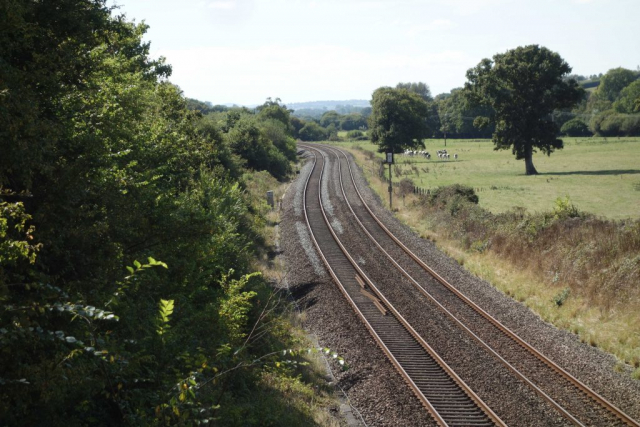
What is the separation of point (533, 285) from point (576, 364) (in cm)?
619

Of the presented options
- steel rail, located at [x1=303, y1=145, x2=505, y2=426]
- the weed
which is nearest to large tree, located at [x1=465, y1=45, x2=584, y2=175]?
steel rail, located at [x1=303, y1=145, x2=505, y2=426]

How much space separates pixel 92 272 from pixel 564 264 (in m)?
17.0

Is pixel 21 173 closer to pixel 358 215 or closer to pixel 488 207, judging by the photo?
pixel 358 215

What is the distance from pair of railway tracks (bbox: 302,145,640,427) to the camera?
11211 mm

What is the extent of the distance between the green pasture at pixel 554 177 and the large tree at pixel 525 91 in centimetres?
461

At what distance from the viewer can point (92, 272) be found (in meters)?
7.41

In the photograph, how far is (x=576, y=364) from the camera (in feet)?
43.8

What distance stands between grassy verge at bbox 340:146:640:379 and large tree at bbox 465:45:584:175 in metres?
29.8

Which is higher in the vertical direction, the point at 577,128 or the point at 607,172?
the point at 577,128

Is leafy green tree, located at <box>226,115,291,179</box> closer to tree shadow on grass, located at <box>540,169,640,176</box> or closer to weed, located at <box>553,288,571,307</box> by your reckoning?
tree shadow on grass, located at <box>540,169,640,176</box>

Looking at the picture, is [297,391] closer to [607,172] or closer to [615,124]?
[607,172]

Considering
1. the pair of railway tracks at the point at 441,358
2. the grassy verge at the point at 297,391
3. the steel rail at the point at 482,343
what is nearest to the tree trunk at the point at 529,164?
the pair of railway tracks at the point at 441,358

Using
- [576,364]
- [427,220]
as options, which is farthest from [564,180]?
[576,364]

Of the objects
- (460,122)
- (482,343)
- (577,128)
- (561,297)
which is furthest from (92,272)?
(460,122)
